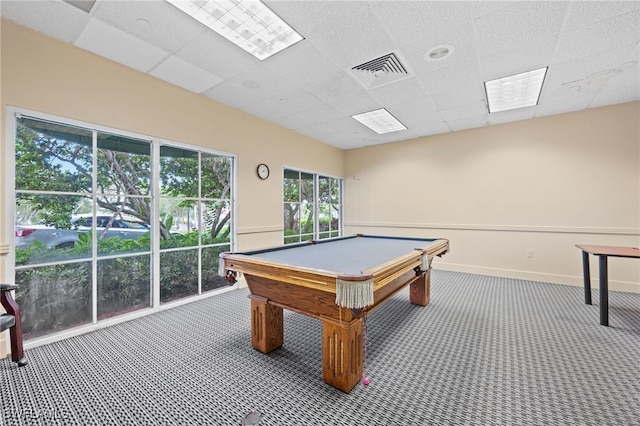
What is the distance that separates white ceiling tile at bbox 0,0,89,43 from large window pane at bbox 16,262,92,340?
6.93ft

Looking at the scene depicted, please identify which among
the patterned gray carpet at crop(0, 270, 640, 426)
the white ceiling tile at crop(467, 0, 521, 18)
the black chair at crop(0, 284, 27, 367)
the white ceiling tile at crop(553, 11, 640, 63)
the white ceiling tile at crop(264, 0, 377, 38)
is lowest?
the patterned gray carpet at crop(0, 270, 640, 426)

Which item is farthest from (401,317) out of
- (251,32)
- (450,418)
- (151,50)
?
(151,50)

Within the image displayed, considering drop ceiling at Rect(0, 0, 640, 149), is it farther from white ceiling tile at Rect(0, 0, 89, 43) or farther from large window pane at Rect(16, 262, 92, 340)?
large window pane at Rect(16, 262, 92, 340)

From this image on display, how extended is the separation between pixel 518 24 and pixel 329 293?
266 centimetres

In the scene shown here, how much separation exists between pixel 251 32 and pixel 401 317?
3.25 meters

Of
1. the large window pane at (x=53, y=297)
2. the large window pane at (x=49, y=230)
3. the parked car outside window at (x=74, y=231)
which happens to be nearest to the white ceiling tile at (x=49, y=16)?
the large window pane at (x=49, y=230)

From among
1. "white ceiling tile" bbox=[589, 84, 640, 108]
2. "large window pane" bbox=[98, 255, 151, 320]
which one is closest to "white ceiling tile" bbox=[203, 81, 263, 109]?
"large window pane" bbox=[98, 255, 151, 320]

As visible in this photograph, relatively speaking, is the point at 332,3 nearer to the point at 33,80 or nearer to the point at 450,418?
the point at 33,80

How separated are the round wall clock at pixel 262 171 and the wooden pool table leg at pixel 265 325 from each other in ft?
8.29

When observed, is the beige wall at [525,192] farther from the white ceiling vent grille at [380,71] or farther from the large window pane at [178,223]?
the large window pane at [178,223]

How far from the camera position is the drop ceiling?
2041mm

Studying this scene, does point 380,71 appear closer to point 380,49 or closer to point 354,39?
point 380,49

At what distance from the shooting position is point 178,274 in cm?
348

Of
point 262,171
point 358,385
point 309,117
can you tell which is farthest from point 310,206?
point 358,385
